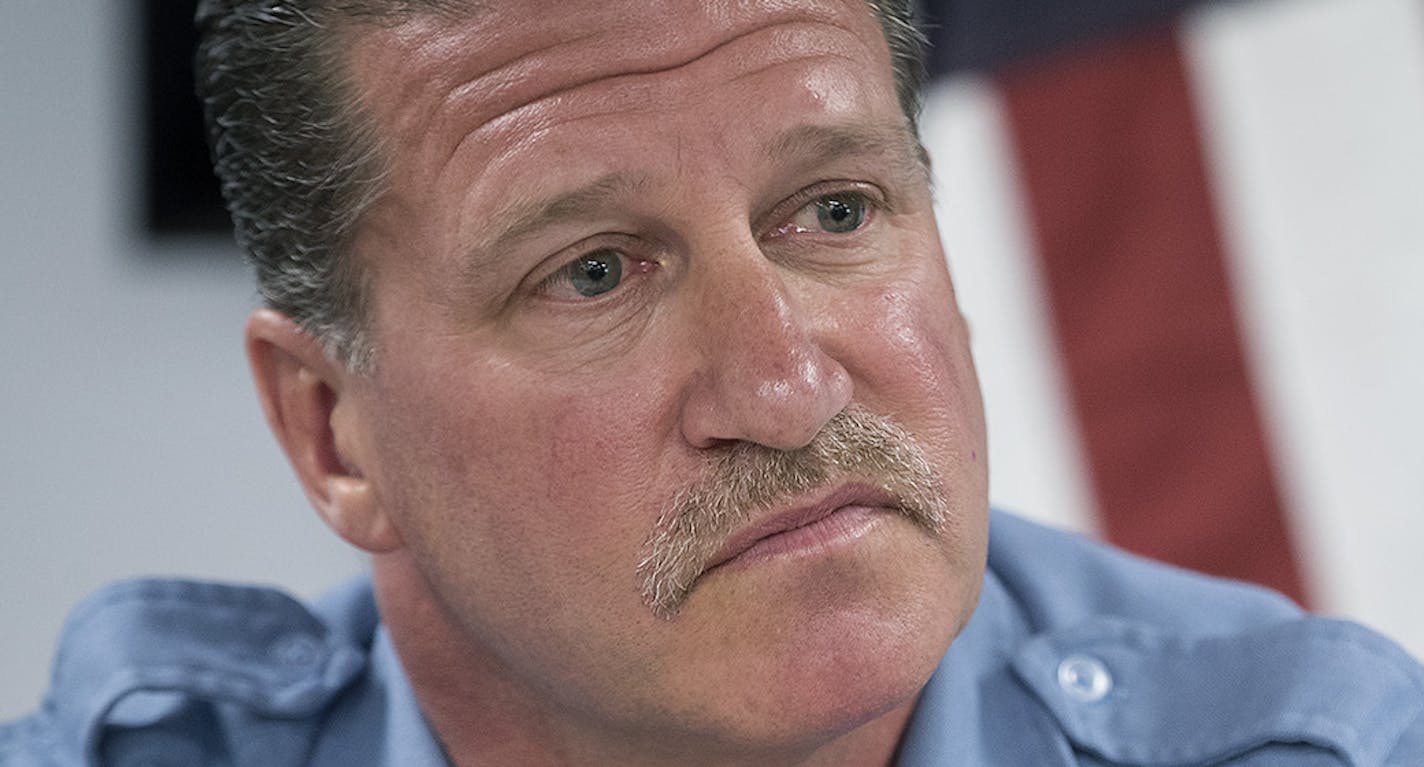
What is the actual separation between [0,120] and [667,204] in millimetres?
2322

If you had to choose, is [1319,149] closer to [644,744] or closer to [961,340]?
[961,340]

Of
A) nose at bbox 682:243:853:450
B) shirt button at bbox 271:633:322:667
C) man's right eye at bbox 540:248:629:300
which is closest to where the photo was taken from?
nose at bbox 682:243:853:450

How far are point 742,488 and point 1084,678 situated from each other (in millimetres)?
457

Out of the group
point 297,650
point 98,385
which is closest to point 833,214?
point 297,650

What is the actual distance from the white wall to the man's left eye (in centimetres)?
212

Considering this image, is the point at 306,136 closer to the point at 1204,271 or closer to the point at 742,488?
the point at 742,488

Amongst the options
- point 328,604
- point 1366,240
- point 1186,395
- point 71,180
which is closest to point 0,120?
point 71,180

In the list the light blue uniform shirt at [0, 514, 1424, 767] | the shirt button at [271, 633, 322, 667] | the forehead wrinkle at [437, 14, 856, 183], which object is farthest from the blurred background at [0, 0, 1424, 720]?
the forehead wrinkle at [437, 14, 856, 183]

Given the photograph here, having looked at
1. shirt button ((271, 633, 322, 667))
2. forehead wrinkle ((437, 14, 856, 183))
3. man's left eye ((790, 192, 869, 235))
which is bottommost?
shirt button ((271, 633, 322, 667))

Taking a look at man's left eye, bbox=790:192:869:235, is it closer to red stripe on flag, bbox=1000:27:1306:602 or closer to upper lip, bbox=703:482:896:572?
upper lip, bbox=703:482:896:572

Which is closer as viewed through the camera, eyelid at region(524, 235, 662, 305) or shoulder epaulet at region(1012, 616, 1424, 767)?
eyelid at region(524, 235, 662, 305)

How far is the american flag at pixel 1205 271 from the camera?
8.38 ft

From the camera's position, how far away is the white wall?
320 cm

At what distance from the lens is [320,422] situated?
4.88ft
